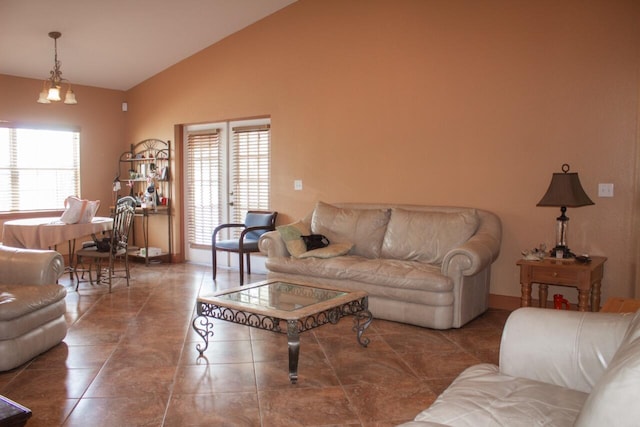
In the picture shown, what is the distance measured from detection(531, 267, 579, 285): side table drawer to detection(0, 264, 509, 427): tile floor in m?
0.54

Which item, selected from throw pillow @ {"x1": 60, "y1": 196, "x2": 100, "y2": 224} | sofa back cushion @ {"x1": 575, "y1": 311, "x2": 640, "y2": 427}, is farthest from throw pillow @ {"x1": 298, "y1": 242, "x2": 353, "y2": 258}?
sofa back cushion @ {"x1": 575, "y1": 311, "x2": 640, "y2": 427}

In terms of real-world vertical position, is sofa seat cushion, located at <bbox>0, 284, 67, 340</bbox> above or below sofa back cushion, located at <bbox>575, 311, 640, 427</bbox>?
below

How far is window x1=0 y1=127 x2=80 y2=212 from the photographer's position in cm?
654

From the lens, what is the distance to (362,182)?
5430 millimetres

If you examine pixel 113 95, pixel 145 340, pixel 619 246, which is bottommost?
pixel 145 340

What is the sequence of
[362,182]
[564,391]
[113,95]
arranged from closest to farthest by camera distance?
[564,391]
[362,182]
[113,95]

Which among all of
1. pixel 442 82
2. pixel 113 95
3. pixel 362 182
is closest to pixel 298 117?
pixel 362 182

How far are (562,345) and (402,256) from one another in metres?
2.78

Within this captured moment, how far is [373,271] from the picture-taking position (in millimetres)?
4227

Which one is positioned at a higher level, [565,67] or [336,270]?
[565,67]

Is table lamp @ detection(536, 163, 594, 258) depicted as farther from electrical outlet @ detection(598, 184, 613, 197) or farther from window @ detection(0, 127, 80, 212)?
window @ detection(0, 127, 80, 212)

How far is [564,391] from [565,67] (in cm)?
326

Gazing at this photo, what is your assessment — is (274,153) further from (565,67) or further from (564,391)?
(564,391)

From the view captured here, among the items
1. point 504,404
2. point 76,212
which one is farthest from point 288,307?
point 76,212
